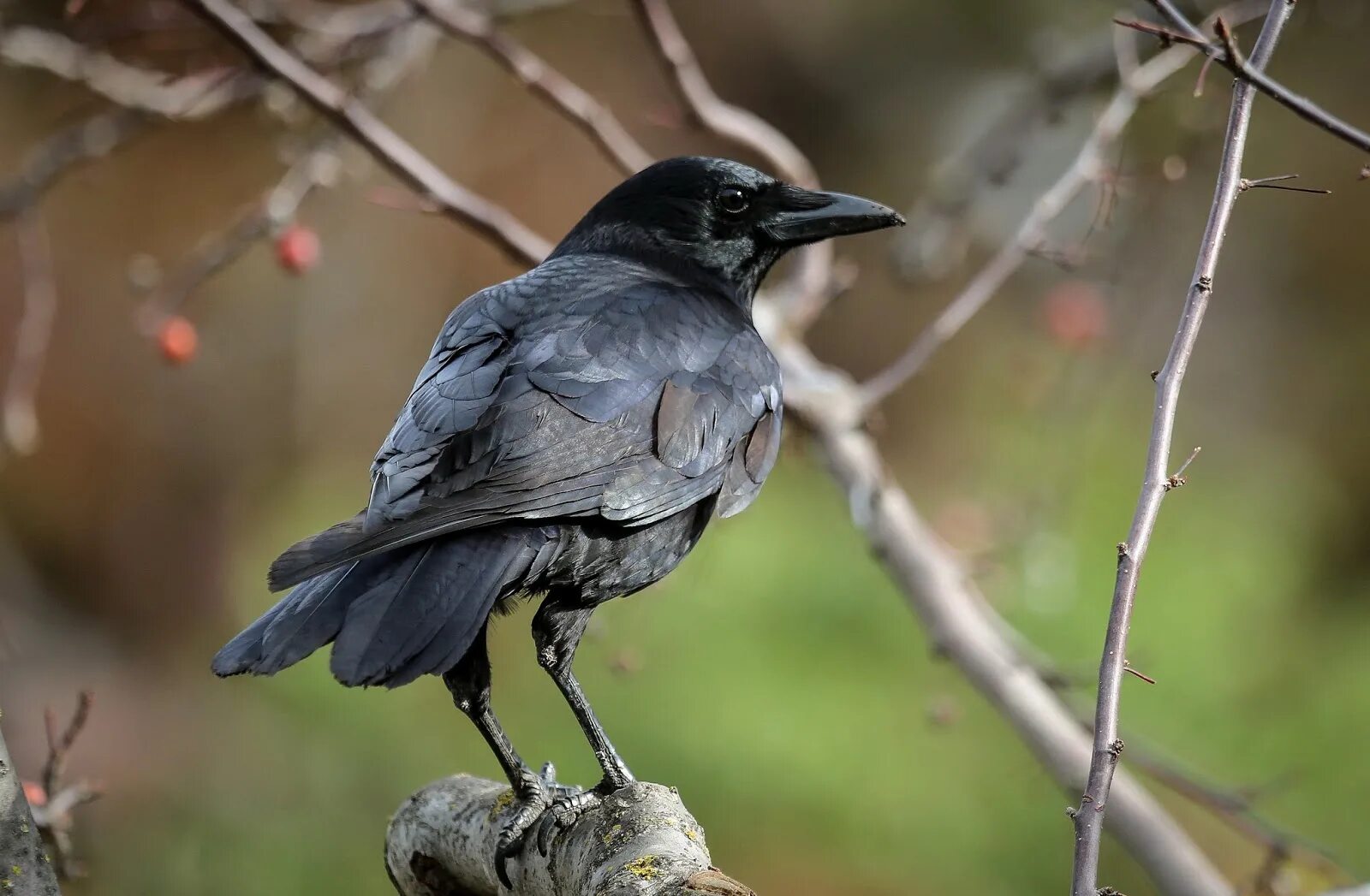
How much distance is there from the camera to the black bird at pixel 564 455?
2.23 meters

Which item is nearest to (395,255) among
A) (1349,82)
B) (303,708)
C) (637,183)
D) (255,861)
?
(303,708)

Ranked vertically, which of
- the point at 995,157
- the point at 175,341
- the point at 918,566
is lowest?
the point at 918,566

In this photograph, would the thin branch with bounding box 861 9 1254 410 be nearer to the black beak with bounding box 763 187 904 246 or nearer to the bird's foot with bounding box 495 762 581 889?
the black beak with bounding box 763 187 904 246

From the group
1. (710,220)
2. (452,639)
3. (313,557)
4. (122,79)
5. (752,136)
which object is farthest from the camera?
(752,136)

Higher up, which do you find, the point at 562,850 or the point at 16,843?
the point at 562,850

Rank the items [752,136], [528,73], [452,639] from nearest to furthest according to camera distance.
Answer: [452,639] < [528,73] < [752,136]

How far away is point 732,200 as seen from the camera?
3303mm

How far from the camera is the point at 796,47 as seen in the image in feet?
27.6

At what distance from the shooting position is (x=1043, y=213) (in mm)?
3686

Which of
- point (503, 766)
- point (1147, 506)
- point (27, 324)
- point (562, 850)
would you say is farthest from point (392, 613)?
point (27, 324)

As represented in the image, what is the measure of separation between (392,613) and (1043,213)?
2174mm

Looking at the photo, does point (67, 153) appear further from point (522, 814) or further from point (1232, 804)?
point (1232, 804)

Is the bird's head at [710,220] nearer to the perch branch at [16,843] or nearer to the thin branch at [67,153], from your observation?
the thin branch at [67,153]

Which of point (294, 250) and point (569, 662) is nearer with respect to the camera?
point (569, 662)
